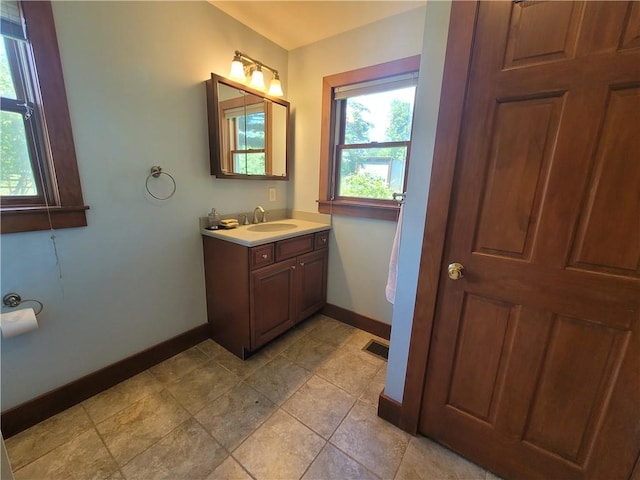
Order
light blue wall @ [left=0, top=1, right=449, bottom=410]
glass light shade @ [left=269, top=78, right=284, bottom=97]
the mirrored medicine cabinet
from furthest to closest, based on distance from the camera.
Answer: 1. glass light shade @ [left=269, top=78, right=284, bottom=97]
2. the mirrored medicine cabinet
3. light blue wall @ [left=0, top=1, right=449, bottom=410]

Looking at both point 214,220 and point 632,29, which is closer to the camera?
point 632,29

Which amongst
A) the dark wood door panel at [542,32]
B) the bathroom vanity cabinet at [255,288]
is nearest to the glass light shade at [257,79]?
the bathroom vanity cabinet at [255,288]

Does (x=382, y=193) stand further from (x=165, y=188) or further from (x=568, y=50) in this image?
(x=165, y=188)

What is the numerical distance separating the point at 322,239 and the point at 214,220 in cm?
90

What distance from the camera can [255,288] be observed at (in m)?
1.80

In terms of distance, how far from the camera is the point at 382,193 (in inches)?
84.8

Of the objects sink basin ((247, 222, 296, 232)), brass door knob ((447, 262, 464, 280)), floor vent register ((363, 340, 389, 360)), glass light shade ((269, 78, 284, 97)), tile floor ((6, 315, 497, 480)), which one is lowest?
tile floor ((6, 315, 497, 480))

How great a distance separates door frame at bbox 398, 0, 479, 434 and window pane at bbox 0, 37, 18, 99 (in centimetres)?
190

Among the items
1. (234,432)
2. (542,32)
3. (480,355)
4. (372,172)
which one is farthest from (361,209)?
(234,432)

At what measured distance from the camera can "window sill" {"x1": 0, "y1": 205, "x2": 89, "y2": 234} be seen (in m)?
1.19

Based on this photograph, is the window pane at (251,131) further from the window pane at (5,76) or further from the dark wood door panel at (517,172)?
the dark wood door panel at (517,172)

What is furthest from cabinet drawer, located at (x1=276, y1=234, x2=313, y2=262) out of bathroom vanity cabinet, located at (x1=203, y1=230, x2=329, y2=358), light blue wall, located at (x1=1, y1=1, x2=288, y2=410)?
light blue wall, located at (x1=1, y1=1, x2=288, y2=410)

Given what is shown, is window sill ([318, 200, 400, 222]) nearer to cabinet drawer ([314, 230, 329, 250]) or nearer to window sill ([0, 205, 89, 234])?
cabinet drawer ([314, 230, 329, 250])

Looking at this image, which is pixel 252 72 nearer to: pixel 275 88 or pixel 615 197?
pixel 275 88
